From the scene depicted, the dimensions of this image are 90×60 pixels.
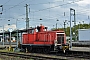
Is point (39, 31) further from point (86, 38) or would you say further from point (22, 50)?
point (86, 38)

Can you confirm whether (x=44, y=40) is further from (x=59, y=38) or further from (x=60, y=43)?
(x=60, y=43)

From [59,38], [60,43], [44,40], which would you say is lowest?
[60,43]

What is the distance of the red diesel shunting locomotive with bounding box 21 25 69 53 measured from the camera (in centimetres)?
2719

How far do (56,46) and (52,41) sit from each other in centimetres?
121

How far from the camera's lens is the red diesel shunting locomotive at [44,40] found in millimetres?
27188

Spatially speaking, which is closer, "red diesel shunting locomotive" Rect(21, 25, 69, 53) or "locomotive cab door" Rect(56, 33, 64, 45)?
"red diesel shunting locomotive" Rect(21, 25, 69, 53)

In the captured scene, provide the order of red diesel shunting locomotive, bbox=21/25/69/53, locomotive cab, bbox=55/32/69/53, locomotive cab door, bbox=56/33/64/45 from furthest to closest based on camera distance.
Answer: locomotive cab door, bbox=56/33/64/45 → red diesel shunting locomotive, bbox=21/25/69/53 → locomotive cab, bbox=55/32/69/53

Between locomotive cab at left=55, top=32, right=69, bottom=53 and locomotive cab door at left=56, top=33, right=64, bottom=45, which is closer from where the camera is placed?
locomotive cab at left=55, top=32, right=69, bottom=53

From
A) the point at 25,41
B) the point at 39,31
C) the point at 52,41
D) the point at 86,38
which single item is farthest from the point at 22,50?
the point at 86,38

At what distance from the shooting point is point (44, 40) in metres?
28.6

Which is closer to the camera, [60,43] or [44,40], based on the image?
[60,43]

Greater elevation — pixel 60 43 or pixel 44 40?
pixel 44 40

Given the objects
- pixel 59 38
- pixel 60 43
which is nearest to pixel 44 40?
pixel 59 38

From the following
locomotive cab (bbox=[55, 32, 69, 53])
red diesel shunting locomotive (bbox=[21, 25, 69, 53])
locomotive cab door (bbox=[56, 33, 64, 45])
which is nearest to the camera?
locomotive cab (bbox=[55, 32, 69, 53])
